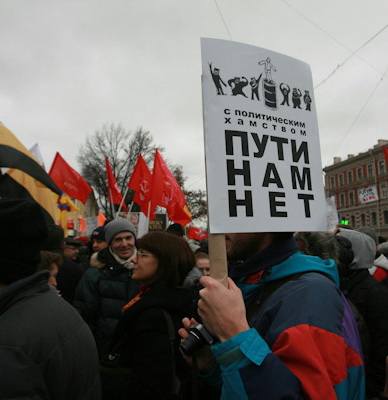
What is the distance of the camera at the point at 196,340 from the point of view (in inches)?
57.7

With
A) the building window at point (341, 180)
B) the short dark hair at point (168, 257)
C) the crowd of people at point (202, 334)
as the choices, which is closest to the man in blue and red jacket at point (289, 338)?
the crowd of people at point (202, 334)

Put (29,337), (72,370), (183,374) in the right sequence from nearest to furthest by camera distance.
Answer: (29,337) < (72,370) < (183,374)

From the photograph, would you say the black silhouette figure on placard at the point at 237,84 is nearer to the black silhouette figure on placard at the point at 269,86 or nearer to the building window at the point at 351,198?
the black silhouette figure on placard at the point at 269,86

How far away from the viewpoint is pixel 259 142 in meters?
1.66

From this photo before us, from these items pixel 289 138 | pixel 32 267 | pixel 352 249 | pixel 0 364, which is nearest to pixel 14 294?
pixel 32 267

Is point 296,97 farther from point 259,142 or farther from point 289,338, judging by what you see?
point 289,338

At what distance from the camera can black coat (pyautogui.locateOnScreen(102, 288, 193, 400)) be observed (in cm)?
211

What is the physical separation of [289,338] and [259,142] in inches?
32.0

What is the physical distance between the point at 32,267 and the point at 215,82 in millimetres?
1114

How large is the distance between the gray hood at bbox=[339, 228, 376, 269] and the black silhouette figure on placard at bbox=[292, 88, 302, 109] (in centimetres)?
211

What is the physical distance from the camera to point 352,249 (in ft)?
11.4

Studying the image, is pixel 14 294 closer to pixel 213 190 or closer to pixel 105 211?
pixel 213 190

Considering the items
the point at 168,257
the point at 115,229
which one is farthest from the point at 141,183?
the point at 168,257

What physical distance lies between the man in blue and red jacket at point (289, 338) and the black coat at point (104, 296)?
224cm
